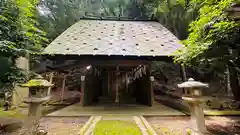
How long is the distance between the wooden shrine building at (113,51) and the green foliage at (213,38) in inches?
60.0

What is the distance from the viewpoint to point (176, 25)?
10.7 metres

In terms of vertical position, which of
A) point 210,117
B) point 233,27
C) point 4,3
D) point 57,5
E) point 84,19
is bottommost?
point 210,117

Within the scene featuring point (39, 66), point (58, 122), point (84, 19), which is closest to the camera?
point (58, 122)

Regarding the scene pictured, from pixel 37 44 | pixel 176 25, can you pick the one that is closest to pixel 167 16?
pixel 176 25

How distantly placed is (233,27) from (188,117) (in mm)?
2898

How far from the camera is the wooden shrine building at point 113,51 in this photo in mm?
5207

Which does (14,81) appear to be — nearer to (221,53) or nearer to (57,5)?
(221,53)

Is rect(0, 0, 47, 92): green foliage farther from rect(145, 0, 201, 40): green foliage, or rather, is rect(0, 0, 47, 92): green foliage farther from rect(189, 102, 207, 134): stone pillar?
rect(145, 0, 201, 40): green foliage

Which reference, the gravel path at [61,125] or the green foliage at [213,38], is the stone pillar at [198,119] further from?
the gravel path at [61,125]

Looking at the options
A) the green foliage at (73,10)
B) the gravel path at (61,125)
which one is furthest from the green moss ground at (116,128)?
the green foliage at (73,10)

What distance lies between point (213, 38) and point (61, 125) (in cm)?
431

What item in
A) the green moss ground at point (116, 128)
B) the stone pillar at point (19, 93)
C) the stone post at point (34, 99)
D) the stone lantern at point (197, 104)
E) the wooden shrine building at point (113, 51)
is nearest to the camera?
the stone post at point (34, 99)

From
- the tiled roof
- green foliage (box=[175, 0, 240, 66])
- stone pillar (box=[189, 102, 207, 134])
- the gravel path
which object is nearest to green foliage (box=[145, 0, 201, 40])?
the tiled roof

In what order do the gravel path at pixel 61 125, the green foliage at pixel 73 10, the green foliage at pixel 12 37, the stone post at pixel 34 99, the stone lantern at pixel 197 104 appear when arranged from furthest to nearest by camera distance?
the green foliage at pixel 73 10 < the green foliage at pixel 12 37 < the gravel path at pixel 61 125 < the stone lantern at pixel 197 104 < the stone post at pixel 34 99
